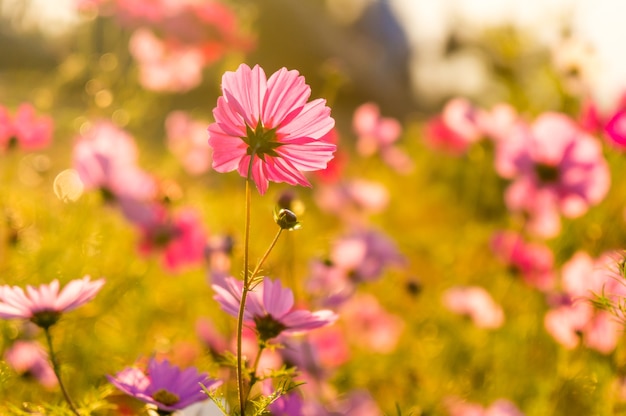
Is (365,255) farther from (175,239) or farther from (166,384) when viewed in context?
(166,384)

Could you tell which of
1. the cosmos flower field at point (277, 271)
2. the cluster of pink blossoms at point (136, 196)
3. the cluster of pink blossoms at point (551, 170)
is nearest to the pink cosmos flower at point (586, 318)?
the cosmos flower field at point (277, 271)

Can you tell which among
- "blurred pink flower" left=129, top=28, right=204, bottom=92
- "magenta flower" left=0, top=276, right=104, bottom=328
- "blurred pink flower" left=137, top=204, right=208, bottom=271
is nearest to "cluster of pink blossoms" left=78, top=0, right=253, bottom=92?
"blurred pink flower" left=129, top=28, right=204, bottom=92

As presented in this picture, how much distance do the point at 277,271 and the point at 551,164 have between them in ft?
1.67

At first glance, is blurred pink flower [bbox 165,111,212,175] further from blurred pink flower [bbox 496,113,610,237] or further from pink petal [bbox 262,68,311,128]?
pink petal [bbox 262,68,311,128]

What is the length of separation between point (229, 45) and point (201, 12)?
98mm

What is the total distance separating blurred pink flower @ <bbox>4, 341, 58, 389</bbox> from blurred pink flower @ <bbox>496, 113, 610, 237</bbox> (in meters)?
0.81

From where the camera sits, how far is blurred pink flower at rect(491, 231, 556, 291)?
47.6 inches

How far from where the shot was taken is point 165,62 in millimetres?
1539

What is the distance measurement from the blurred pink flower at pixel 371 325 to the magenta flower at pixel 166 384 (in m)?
0.78

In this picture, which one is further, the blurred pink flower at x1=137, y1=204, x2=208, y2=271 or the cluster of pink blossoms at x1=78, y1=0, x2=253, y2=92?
the cluster of pink blossoms at x1=78, y1=0, x2=253, y2=92

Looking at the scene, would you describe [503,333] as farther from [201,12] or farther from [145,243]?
[201,12]

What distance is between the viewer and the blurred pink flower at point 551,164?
1.17m

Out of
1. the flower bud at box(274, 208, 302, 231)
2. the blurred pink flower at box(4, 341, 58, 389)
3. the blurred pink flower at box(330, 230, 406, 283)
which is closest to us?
the flower bud at box(274, 208, 302, 231)

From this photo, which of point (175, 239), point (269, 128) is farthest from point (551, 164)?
point (269, 128)
